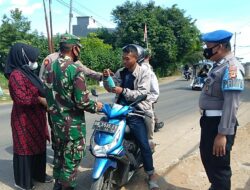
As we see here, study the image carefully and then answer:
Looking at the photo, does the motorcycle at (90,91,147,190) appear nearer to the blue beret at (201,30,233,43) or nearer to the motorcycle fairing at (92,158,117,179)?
the motorcycle fairing at (92,158,117,179)

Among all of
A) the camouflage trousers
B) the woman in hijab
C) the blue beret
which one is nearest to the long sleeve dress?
the woman in hijab

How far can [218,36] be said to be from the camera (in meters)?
3.71

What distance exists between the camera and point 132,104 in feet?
14.5

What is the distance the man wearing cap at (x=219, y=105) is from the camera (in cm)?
356

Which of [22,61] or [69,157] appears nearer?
[69,157]

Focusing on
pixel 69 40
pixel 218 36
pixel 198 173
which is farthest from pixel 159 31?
pixel 218 36

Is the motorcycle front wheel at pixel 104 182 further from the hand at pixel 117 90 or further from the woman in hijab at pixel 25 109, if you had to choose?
the woman in hijab at pixel 25 109

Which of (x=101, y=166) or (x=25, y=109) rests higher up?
(x=25, y=109)

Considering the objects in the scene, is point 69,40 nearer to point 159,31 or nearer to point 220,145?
point 220,145

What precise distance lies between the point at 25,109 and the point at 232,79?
8.33 ft

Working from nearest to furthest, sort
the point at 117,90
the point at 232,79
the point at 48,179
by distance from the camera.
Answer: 1. the point at 232,79
2. the point at 117,90
3. the point at 48,179

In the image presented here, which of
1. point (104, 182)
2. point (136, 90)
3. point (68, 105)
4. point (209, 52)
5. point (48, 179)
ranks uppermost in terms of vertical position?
point (209, 52)

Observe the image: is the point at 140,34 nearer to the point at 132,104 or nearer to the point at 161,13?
the point at 161,13

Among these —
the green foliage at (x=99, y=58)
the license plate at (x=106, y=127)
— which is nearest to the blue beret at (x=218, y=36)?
the license plate at (x=106, y=127)
